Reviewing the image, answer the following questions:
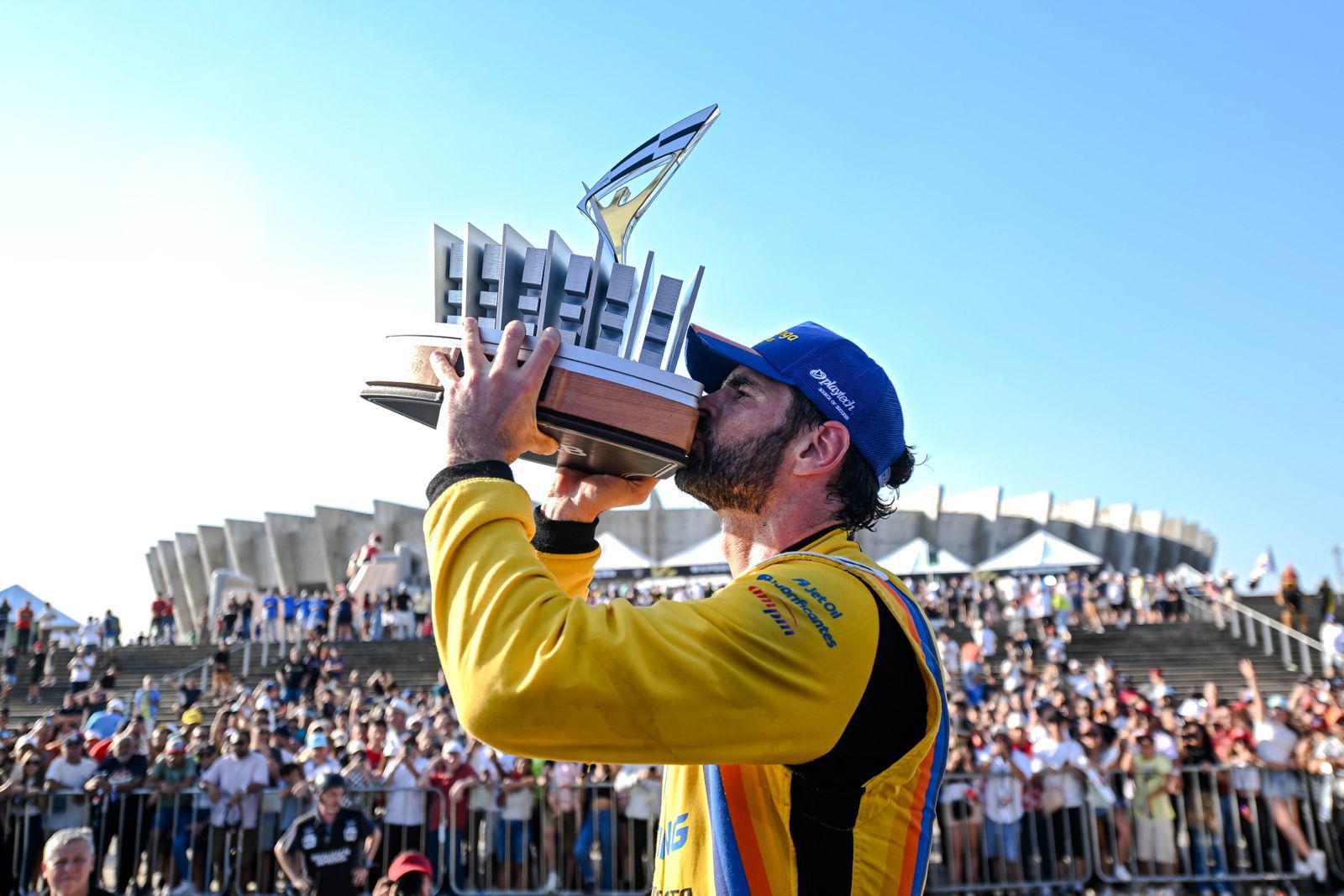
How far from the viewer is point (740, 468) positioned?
2.40 m

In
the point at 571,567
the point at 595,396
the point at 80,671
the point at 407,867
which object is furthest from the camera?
the point at 80,671

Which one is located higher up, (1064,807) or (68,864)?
(1064,807)

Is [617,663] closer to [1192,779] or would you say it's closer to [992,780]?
[992,780]

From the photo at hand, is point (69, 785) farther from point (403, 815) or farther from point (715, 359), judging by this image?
point (715, 359)

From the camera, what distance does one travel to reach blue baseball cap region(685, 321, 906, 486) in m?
2.39

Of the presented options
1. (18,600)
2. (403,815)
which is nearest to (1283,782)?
(403,815)

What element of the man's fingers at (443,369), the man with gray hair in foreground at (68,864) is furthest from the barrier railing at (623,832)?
the man's fingers at (443,369)

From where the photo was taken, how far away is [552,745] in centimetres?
173

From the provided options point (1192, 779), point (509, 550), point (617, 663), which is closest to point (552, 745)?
point (617, 663)

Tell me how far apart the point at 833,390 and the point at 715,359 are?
0.29 m

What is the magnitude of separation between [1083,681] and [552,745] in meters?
20.1

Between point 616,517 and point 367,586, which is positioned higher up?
point 616,517

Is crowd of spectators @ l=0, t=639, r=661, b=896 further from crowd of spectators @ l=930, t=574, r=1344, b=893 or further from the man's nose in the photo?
the man's nose

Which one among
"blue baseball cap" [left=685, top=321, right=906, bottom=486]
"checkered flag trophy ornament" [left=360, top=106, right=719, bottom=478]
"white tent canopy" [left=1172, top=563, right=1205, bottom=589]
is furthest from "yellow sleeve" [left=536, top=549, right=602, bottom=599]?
"white tent canopy" [left=1172, top=563, right=1205, bottom=589]
